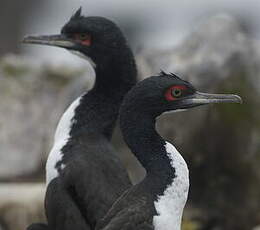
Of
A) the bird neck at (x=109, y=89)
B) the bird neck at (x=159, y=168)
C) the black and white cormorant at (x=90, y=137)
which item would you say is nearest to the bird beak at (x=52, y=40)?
the black and white cormorant at (x=90, y=137)

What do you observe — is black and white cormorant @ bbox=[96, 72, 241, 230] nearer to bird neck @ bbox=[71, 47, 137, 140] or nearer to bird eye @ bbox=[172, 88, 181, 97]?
bird eye @ bbox=[172, 88, 181, 97]

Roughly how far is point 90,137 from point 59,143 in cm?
26

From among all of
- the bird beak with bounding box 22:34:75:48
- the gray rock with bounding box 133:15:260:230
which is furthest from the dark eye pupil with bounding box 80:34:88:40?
the gray rock with bounding box 133:15:260:230

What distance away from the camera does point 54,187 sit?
10.0 m

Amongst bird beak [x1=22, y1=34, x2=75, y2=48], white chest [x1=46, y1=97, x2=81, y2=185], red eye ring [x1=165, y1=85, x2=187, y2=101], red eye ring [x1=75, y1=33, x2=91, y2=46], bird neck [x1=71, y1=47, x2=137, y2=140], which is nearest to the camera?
red eye ring [x1=165, y1=85, x2=187, y2=101]

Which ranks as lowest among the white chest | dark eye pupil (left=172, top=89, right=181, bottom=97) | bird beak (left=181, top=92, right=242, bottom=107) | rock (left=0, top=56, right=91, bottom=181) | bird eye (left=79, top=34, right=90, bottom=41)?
rock (left=0, top=56, right=91, bottom=181)

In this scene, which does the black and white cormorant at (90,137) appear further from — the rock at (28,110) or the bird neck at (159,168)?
the rock at (28,110)

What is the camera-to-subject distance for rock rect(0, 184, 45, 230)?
564 inches

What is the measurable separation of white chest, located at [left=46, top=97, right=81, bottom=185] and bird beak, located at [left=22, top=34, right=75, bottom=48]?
0.63 metres

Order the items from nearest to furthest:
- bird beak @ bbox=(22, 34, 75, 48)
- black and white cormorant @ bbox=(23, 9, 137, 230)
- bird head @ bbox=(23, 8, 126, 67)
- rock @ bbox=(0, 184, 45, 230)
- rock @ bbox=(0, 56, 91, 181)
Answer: black and white cormorant @ bbox=(23, 9, 137, 230), bird head @ bbox=(23, 8, 126, 67), bird beak @ bbox=(22, 34, 75, 48), rock @ bbox=(0, 184, 45, 230), rock @ bbox=(0, 56, 91, 181)

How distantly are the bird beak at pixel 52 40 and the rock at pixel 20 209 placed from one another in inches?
138

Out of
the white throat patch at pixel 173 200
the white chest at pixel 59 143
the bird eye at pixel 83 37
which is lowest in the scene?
the white chest at pixel 59 143

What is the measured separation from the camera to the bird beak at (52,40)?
11156 mm

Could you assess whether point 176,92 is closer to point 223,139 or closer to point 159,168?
point 159,168
